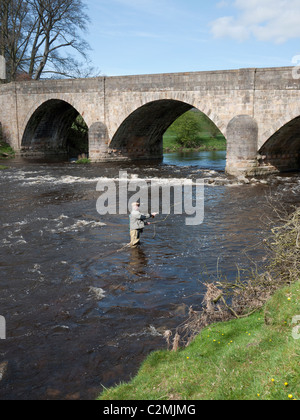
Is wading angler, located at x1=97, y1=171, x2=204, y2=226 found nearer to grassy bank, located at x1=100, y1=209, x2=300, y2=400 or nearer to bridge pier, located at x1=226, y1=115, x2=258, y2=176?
bridge pier, located at x1=226, y1=115, x2=258, y2=176

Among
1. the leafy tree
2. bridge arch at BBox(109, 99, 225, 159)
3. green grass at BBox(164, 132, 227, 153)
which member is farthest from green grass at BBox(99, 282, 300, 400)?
the leafy tree

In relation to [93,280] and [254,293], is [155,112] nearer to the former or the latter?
[93,280]

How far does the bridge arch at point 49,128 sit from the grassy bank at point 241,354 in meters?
33.5

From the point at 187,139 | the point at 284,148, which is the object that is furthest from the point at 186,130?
the point at 284,148

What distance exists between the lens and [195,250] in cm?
1248

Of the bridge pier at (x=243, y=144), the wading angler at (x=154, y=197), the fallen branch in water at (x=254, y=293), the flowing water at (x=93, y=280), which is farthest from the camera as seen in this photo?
the bridge pier at (x=243, y=144)

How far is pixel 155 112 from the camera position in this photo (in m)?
33.1

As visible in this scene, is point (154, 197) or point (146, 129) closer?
point (154, 197)

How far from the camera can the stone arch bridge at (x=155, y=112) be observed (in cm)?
2384

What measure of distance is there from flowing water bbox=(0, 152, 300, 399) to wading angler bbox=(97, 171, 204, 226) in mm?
578

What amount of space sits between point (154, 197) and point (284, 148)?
1096 centimetres

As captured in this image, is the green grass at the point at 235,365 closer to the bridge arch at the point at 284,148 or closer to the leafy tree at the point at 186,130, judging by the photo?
the bridge arch at the point at 284,148

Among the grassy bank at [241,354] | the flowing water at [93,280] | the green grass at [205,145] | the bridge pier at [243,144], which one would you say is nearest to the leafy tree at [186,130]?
the green grass at [205,145]

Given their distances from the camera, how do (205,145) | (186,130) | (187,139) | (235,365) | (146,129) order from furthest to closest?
1. (205,145)
2. (187,139)
3. (186,130)
4. (146,129)
5. (235,365)
